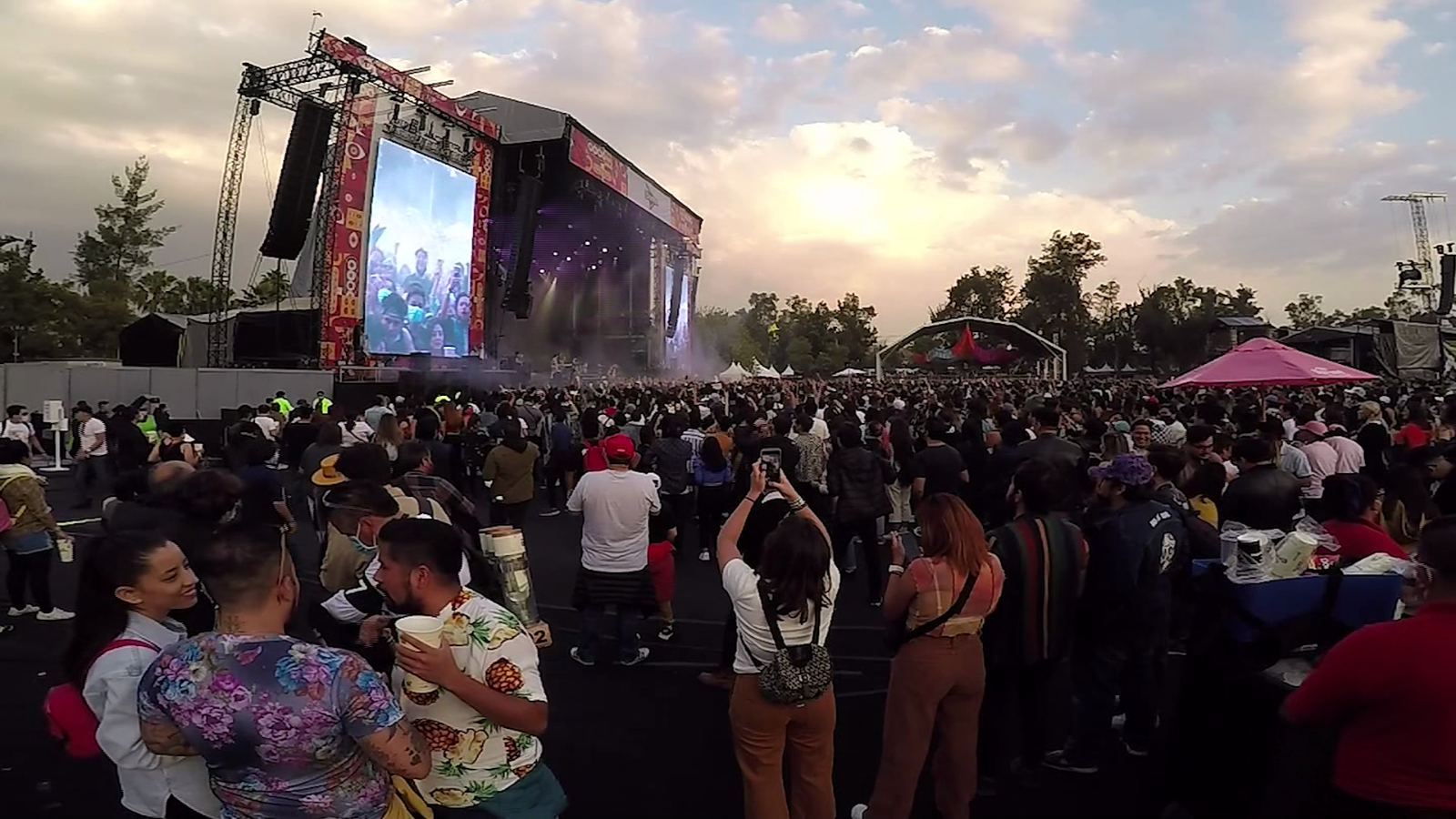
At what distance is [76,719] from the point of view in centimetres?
205

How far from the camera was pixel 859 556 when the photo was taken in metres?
8.77

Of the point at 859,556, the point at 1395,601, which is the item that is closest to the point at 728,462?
the point at 859,556

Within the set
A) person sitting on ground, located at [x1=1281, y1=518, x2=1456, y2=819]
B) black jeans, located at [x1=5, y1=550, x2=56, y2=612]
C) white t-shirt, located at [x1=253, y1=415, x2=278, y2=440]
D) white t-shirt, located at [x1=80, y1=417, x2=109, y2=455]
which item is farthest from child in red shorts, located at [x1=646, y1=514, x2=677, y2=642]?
white t-shirt, located at [x1=80, y1=417, x2=109, y2=455]

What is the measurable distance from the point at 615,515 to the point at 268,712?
11.6 feet

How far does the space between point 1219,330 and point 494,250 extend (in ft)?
75.4

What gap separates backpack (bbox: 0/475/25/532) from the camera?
5.61 metres

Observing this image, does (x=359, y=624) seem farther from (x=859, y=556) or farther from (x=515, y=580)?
(x=859, y=556)

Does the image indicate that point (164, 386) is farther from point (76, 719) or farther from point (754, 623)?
point (754, 623)

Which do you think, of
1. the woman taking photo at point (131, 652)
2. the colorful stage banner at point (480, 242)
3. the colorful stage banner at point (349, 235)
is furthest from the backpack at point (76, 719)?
the colorful stage banner at point (480, 242)

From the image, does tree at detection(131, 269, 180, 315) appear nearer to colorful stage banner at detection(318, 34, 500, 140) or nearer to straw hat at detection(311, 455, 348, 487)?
colorful stage banner at detection(318, 34, 500, 140)

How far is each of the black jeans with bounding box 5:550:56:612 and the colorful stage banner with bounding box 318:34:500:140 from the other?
577 inches

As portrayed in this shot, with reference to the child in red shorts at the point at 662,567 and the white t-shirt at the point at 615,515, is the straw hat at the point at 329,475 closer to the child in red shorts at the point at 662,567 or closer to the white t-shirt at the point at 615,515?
the white t-shirt at the point at 615,515

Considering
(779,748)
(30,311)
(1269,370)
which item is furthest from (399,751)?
(30,311)

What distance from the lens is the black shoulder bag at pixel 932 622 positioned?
3.14 m
